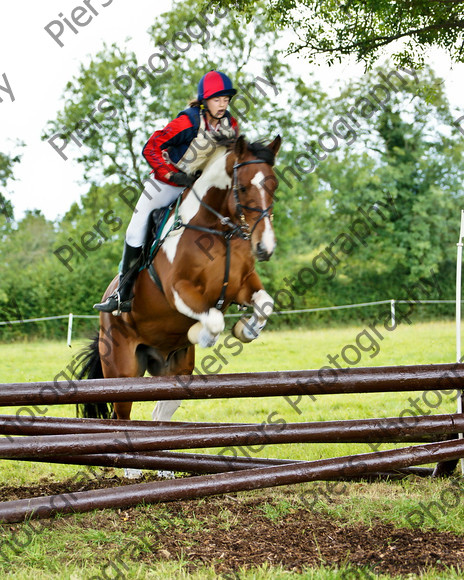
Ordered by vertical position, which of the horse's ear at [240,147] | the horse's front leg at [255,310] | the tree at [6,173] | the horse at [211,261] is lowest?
the horse's front leg at [255,310]

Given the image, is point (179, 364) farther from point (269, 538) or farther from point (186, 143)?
point (269, 538)

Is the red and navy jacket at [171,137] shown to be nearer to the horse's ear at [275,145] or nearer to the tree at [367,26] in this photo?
the horse's ear at [275,145]

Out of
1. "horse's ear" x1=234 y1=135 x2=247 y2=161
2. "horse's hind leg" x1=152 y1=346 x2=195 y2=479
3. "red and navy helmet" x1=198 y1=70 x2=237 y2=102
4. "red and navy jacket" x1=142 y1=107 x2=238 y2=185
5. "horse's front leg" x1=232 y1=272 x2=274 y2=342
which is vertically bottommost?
"horse's hind leg" x1=152 y1=346 x2=195 y2=479

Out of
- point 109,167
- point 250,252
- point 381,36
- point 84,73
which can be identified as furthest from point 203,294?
point 84,73

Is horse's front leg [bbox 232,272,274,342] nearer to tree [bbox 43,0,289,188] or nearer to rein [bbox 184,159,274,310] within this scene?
rein [bbox 184,159,274,310]

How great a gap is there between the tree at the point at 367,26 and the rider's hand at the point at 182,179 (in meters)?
1.90

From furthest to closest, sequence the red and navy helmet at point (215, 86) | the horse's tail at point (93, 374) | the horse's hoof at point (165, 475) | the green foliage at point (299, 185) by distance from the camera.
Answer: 1. the green foliage at point (299, 185)
2. the horse's tail at point (93, 374)
3. the horse's hoof at point (165, 475)
4. the red and navy helmet at point (215, 86)

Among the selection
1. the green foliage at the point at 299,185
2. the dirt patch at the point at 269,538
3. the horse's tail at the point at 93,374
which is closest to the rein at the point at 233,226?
the dirt patch at the point at 269,538

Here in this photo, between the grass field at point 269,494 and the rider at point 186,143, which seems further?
the rider at point 186,143

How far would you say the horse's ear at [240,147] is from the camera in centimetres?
344

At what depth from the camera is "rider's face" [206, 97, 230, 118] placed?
12.1 ft

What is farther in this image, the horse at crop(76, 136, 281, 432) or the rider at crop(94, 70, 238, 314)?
the rider at crop(94, 70, 238, 314)

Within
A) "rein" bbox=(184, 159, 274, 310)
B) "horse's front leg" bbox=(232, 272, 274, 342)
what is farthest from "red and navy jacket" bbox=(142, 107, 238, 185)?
"horse's front leg" bbox=(232, 272, 274, 342)

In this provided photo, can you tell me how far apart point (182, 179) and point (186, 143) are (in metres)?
0.25
